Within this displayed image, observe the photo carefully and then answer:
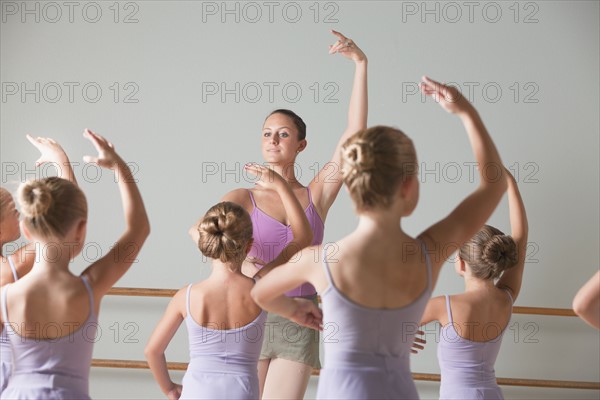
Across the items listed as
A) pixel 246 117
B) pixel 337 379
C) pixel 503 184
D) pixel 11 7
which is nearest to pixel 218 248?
pixel 337 379

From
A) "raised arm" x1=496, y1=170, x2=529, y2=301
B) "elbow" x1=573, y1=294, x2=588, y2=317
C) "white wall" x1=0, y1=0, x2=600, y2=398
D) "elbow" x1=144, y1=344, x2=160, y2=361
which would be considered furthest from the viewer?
"white wall" x1=0, y1=0, x2=600, y2=398

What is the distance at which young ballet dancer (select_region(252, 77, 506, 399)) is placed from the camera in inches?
52.0

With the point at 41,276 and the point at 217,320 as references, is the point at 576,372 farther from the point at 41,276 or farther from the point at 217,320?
the point at 41,276

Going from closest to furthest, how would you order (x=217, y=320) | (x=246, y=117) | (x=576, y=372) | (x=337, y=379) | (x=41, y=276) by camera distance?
(x=337, y=379), (x=41, y=276), (x=217, y=320), (x=576, y=372), (x=246, y=117)

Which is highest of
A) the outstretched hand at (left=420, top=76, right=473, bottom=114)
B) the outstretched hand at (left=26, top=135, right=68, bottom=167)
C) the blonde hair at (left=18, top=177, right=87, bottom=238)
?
the outstretched hand at (left=420, top=76, right=473, bottom=114)

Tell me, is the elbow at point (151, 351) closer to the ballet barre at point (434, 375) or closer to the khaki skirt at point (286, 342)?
the khaki skirt at point (286, 342)

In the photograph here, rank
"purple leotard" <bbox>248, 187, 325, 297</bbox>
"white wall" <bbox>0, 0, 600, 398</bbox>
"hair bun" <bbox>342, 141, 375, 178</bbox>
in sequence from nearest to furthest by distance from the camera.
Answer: "hair bun" <bbox>342, 141, 375, 178</bbox>
"purple leotard" <bbox>248, 187, 325, 297</bbox>
"white wall" <bbox>0, 0, 600, 398</bbox>

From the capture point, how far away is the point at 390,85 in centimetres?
302

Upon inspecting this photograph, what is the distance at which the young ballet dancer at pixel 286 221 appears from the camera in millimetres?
2168

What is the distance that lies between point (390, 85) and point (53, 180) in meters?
1.78

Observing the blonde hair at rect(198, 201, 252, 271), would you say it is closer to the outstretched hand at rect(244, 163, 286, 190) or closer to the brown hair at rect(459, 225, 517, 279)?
the outstretched hand at rect(244, 163, 286, 190)

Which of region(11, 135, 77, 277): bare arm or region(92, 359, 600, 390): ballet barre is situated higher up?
region(11, 135, 77, 277): bare arm

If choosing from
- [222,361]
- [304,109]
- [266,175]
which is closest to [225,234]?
[266,175]

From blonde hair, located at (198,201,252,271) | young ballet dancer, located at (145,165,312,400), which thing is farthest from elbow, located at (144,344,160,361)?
blonde hair, located at (198,201,252,271)
